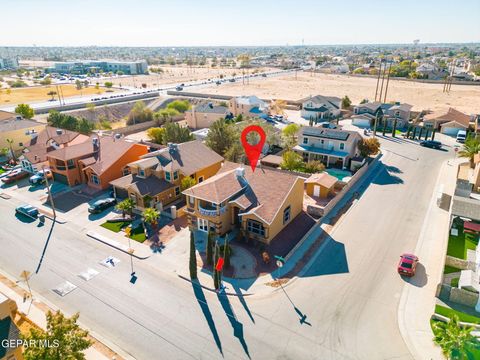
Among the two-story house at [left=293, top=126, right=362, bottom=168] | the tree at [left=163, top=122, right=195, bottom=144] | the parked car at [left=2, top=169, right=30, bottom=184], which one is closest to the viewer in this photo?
the parked car at [left=2, top=169, right=30, bottom=184]

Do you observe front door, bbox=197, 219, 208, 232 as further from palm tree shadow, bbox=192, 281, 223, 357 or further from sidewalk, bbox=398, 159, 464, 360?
sidewalk, bbox=398, 159, 464, 360

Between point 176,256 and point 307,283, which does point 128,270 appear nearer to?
point 176,256

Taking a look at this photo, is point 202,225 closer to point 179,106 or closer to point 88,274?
point 88,274

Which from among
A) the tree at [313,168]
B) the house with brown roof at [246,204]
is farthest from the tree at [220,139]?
the house with brown roof at [246,204]

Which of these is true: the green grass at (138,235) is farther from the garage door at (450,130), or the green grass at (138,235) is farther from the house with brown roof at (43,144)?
the garage door at (450,130)

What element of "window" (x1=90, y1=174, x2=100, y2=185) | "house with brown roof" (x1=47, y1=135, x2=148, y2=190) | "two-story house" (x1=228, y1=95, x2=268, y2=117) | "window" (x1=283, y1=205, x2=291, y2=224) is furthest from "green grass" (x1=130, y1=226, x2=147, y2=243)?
"two-story house" (x1=228, y1=95, x2=268, y2=117)

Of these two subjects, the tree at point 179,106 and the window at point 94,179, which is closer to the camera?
the window at point 94,179
